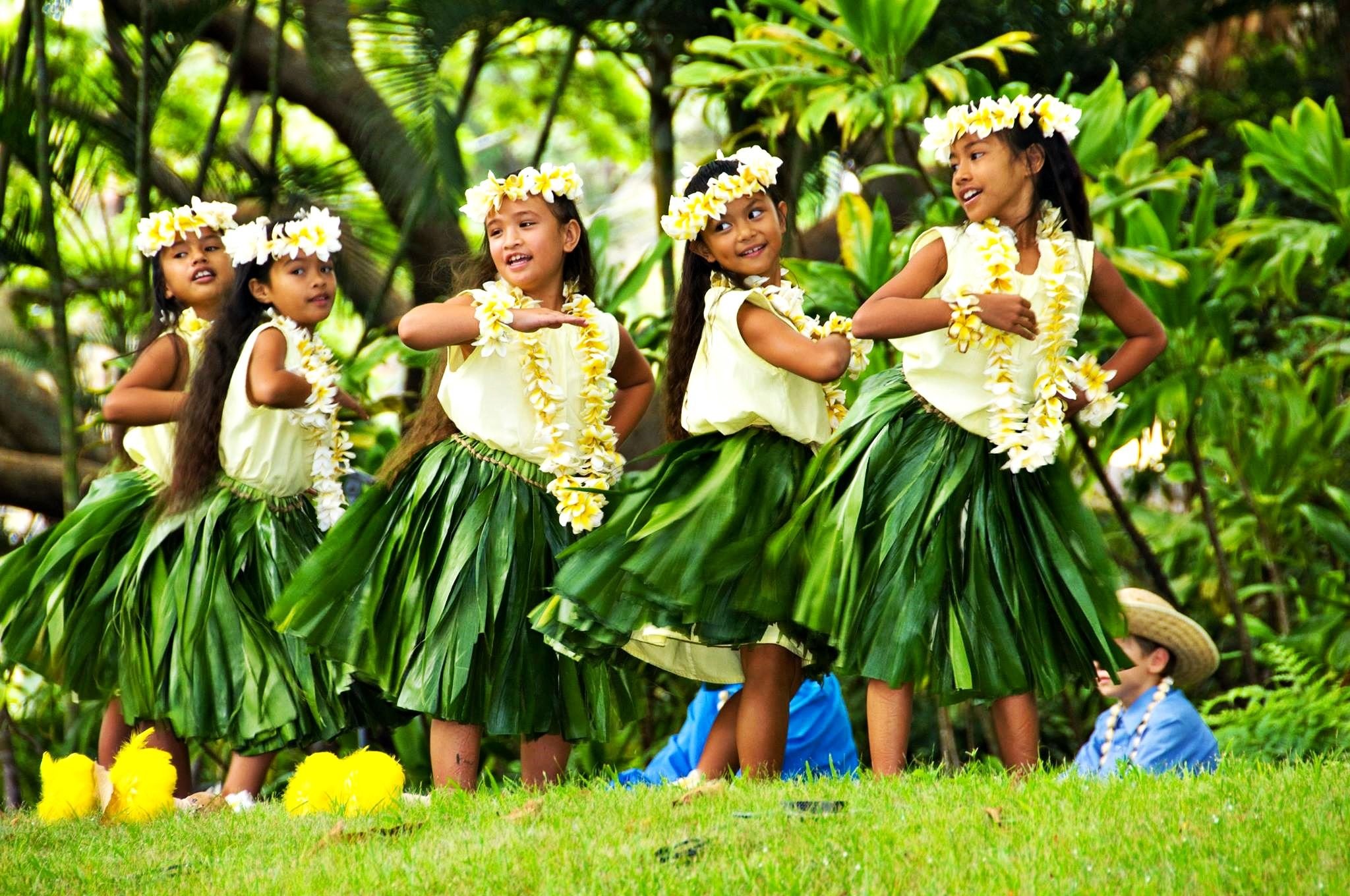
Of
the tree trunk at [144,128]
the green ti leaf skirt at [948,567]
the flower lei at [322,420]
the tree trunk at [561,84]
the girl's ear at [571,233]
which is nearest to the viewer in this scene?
the green ti leaf skirt at [948,567]

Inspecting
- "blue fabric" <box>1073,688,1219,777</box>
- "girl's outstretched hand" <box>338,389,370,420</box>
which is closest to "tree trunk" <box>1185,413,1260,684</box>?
"blue fabric" <box>1073,688,1219,777</box>

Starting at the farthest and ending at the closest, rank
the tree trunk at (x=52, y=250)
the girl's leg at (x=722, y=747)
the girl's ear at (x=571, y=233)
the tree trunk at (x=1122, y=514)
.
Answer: the tree trunk at (x=52, y=250)
the tree trunk at (x=1122, y=514)
the girl's ear at (x=571, y=233)
the girl's leg at (x=722, y=747)

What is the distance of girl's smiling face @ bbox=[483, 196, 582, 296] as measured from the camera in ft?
11.0

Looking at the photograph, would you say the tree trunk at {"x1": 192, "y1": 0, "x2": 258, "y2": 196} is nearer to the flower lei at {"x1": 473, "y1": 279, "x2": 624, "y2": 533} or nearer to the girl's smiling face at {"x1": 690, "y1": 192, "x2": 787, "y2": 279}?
the flower lei at {"x1": 473, "y1": 279, "x2": 624, "y2": 533}

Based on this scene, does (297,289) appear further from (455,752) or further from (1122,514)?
(1122,514)

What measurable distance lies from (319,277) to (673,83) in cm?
178

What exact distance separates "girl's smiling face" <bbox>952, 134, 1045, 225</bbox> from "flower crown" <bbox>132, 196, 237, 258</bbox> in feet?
6.62

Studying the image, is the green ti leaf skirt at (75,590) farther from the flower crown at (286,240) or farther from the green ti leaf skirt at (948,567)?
the green ti leaf skirt at (948,567)

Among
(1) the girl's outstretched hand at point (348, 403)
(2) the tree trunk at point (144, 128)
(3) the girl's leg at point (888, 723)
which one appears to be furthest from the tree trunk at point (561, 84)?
(3) the girl's leg at point (888, 723)

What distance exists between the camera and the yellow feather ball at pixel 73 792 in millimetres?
3264

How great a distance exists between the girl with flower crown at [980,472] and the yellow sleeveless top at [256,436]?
141cm

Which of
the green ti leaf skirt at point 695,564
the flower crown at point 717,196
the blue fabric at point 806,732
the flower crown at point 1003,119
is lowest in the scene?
the blue fabric at point 806,732

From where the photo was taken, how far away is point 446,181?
4.91m

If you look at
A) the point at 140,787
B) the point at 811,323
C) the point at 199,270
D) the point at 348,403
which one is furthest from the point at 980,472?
the point at 199,270
